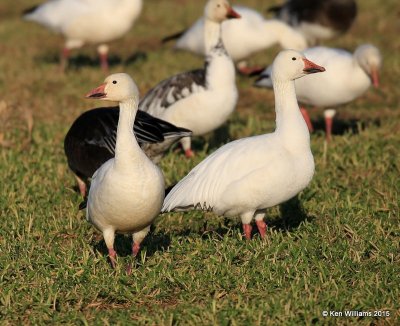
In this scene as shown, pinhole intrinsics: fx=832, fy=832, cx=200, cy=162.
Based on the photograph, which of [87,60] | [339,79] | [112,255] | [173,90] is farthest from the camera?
[87,60]

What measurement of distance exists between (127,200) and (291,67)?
1849mm

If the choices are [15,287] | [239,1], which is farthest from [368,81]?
[239,1]

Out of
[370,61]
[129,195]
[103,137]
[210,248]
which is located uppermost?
[129,195]

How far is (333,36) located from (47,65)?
4.81m

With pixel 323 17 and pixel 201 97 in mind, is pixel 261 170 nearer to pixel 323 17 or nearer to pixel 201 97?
pixel 201 97

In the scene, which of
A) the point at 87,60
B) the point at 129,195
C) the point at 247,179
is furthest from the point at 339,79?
the point at 87,60

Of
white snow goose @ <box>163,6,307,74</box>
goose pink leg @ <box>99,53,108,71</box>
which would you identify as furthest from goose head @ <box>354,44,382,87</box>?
goose pink leg @ <box>99,53,108,71</box>

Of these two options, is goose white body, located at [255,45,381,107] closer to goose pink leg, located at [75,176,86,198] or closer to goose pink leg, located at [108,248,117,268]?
goose pink leg, located at [75,176,86,198]

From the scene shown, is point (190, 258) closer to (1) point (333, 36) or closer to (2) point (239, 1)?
(1) point (333, 36)

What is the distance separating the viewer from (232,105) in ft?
30.0

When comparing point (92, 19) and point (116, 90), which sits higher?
point (116, 90)

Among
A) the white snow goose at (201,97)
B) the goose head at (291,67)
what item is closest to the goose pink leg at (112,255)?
the goose head at (291,67)

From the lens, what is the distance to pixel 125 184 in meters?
5.70

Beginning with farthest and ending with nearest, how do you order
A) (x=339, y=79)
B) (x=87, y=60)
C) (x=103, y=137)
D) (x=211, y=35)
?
(x=87, y=60) < (x=339, y=79) < (x=211, y=35) < (x=103, y=137)
